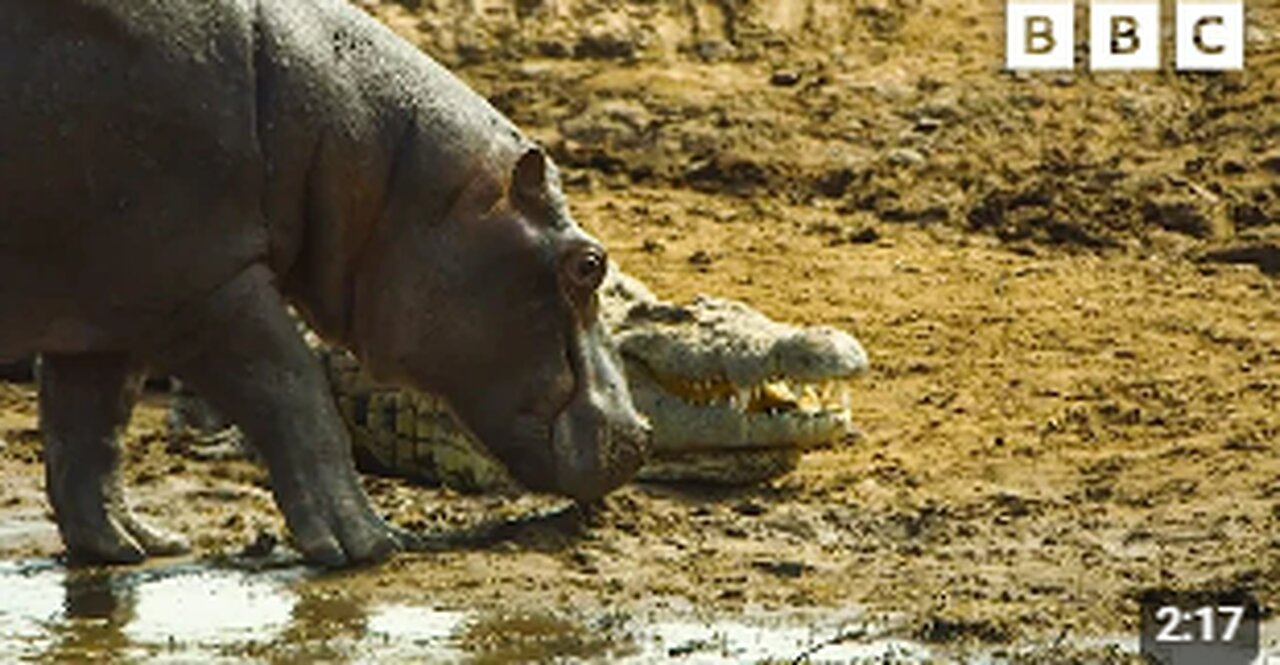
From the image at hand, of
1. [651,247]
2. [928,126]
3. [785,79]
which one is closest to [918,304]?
[651,247]

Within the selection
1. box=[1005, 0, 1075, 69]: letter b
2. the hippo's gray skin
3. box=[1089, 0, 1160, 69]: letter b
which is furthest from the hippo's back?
box=[1089, 0, 1160, 69]: letter b

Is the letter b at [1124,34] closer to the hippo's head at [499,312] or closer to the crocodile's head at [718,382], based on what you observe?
the crocodile's head at [718,382]

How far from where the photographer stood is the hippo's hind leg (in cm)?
930

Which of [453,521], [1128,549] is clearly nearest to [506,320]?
[453,521]

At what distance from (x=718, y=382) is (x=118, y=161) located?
98.1 inches

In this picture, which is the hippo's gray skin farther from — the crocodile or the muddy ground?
the crocodile

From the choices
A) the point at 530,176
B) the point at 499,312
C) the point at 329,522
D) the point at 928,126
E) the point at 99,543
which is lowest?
the point at 99,543

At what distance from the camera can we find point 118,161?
8555 mm

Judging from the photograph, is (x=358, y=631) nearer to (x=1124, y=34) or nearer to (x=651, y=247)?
(x=651, y=247)

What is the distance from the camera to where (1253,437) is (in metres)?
11.1

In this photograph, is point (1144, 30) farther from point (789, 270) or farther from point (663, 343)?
point (663, 343)

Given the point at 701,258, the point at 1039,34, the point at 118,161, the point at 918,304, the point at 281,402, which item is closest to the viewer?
the point at 118,161
